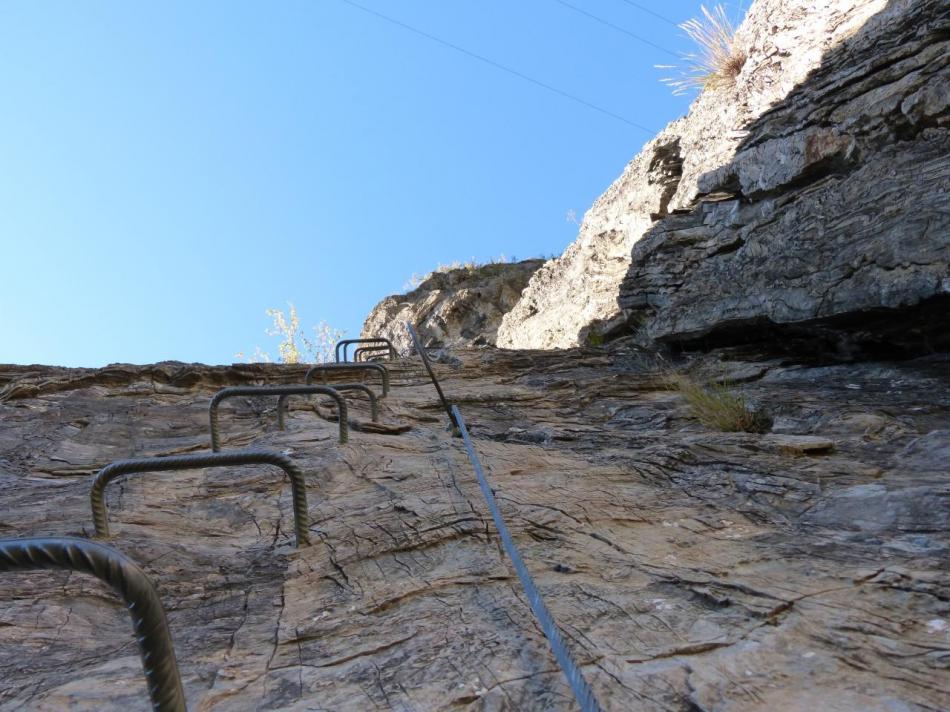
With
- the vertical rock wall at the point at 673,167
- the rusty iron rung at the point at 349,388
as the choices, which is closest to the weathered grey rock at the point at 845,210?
the vertical rock wall at the point at 673,167

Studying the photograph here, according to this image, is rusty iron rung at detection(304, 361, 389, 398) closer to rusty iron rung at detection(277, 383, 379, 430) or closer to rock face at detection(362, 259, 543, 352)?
rusty iron rung at detection(277, 383, 379, 430)

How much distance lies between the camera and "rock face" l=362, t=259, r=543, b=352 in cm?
1496

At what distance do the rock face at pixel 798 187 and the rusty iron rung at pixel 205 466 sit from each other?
4.03m

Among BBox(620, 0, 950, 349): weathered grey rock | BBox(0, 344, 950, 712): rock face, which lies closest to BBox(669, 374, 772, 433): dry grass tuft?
BBox(0, 344, 950, 712): rock face

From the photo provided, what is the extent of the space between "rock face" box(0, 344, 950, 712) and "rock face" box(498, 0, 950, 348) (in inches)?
32.4

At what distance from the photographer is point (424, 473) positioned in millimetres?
4086

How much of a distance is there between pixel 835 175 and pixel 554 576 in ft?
15.8

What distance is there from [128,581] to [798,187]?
653 cm

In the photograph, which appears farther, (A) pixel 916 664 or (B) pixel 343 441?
(B) pixel 343 441

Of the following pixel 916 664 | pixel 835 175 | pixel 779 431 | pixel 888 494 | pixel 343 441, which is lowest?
pixel 916 664

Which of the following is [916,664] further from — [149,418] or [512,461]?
[149,418]

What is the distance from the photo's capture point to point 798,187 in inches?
254

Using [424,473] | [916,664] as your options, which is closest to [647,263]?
[424,473]

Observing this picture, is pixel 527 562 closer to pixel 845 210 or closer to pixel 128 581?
pixel 128 581
